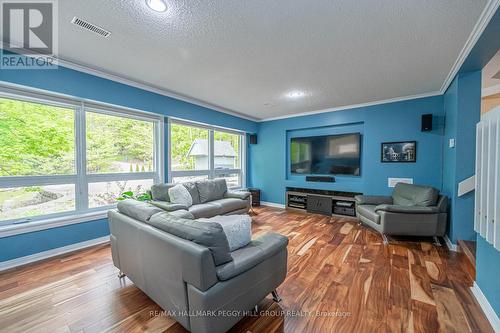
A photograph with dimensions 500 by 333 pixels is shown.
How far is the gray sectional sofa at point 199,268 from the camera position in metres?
1.25

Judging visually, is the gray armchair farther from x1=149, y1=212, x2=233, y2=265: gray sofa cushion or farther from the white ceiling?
x1=149, y1=212, x2=233, y2=265: gray sofa cushion

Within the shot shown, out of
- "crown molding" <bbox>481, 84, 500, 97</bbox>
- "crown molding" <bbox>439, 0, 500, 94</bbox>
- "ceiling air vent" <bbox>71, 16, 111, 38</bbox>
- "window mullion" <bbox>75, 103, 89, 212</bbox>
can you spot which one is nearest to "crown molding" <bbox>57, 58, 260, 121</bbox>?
"window mullion" <bbox>75, 103, 89, 212</bbox>

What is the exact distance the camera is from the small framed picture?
3.97 m

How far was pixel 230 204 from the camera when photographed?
3998 mm

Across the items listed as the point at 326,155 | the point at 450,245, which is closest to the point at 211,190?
the point at 326,155

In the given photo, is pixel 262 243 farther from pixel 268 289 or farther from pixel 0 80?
pixel 0 80

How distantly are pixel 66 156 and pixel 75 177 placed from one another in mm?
328

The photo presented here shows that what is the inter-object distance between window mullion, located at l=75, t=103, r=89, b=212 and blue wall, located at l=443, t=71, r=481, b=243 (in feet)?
17.9

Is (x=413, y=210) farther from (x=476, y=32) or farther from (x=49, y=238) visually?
(x=49, y=238)

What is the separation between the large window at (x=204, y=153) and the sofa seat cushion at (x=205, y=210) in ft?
3.87

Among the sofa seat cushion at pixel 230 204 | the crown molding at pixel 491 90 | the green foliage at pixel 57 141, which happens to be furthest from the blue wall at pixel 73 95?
the crown molding at pixel 491 90

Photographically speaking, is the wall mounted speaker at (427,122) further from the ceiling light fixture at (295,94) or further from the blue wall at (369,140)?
the ceiling light fixture at (295,94)

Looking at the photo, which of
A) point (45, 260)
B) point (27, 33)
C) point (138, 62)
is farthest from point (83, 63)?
point (45, 260)

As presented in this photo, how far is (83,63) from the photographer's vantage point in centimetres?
274
